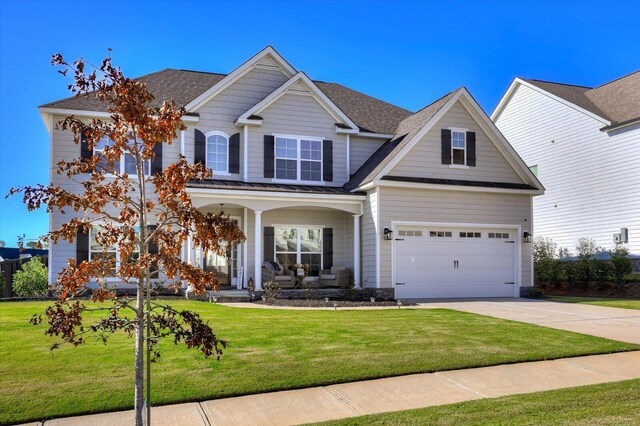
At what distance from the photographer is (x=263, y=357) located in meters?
7.54

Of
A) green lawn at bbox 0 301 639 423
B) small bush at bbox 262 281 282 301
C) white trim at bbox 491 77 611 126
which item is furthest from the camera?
white trim at bbox 491 77 611 126

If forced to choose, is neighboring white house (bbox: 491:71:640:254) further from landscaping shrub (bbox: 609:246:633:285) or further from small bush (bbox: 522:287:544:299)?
small bush (bbox: 522:287:544:299)

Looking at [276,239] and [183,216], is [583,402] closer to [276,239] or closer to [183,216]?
[183,216]

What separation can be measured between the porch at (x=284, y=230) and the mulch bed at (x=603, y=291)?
347 inches

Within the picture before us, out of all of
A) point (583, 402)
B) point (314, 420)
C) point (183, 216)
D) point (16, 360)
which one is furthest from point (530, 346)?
point (16, 360)

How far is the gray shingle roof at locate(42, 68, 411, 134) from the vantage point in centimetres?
1805

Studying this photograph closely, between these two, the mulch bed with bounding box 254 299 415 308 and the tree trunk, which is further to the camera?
the mulch bed with bounding box 254 299 415 308

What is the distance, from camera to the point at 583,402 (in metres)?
5.75

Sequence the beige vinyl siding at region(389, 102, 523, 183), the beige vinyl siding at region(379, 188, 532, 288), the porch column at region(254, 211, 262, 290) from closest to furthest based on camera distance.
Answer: the porch column at region(254, 211, 262, 290)
the beige vinyl siding at region(379, 188, 532, 288)
the beige vinyl siding at region(389, 102, 523, 183)

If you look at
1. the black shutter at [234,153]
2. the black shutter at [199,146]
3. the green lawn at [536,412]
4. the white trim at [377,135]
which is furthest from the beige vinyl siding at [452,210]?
the green lawn at [536,412]

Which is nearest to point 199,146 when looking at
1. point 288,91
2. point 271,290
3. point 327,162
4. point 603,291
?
point 288,91

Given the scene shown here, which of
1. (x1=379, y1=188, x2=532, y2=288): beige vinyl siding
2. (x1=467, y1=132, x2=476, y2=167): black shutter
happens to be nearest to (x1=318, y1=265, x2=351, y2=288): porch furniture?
(x1=379, y1=188, x2=532, y2=288): beige vinyl siding

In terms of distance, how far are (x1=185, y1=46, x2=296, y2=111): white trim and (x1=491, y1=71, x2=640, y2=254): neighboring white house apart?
13.1m

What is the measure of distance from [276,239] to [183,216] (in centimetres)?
1487
